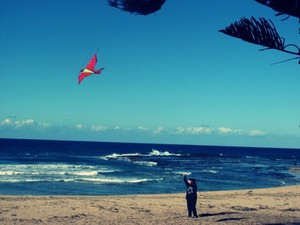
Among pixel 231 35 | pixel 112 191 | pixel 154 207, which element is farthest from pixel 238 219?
pixel 112 191

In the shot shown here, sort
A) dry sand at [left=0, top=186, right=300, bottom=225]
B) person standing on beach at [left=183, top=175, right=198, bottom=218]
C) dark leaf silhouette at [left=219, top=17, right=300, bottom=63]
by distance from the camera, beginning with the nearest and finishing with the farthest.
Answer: dark leaf silhouette at [left=219, top=17, right=300, bottom=63] < dry sand at [left=0, top=186, right=300, bottom=225] < person standing on beach at [left=183, top=175, right=198, bottom=218]

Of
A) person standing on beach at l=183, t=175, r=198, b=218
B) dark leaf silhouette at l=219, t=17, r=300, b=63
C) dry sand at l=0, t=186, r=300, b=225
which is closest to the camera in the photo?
dark leaf silhouette at l=219, t=17, r=300, b=63

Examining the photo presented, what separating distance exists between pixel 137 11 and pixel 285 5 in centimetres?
190

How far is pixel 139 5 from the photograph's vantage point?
565 cm

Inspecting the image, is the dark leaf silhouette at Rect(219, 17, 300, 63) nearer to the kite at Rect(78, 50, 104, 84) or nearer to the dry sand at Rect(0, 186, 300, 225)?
the kite at Rect(78, 50, 104, 84)

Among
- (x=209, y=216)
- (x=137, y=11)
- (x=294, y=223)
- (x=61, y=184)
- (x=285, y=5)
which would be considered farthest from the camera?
(x=61, y=184)

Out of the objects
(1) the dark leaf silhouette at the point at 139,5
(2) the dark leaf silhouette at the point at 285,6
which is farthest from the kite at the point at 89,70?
(2) the dark leaf silhouette at the point at 285,6

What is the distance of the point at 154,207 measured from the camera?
49.5 feet

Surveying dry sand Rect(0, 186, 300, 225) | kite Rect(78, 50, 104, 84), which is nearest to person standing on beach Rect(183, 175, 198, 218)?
dry sand Rect(0, 186, 300, 225)

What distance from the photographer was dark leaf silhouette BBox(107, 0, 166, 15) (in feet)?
18.5

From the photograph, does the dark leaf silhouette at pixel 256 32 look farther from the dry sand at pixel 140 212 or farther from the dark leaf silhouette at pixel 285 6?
the dry sand at pixel 140 212

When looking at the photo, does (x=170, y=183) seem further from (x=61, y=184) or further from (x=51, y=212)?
(x=51, y=212)

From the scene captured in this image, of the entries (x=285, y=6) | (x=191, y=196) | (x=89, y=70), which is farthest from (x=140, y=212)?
(x=285, y=6)

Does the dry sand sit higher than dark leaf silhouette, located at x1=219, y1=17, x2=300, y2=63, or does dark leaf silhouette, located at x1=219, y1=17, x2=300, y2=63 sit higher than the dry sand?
dark leaf silhouette, located at x1=219, y1=17, x2=300, y2=63
